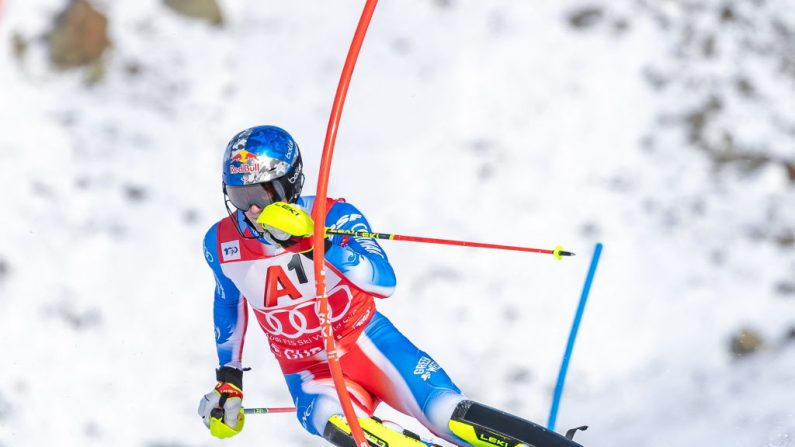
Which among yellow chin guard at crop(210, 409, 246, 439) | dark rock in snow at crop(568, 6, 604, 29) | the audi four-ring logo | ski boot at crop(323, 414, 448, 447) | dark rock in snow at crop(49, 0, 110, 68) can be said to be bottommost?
yellow chin guard at crop(210, 409, 246, 439)

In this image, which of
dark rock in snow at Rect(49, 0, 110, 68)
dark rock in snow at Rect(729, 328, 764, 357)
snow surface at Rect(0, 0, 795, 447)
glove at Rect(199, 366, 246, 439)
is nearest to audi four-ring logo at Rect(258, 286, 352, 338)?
glove at Rect(199, 366, 246, 439)

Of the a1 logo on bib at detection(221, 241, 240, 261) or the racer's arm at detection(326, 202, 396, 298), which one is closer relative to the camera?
the racer's arm at detection(326, 202, 396, 298)

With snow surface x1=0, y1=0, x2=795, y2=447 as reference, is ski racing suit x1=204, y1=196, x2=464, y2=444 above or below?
below

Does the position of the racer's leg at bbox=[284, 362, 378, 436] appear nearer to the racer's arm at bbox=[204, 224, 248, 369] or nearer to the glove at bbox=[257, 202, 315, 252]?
the racer's arm at bbox=[204, 224, 248, 369]

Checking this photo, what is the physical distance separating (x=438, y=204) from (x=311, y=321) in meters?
4.49

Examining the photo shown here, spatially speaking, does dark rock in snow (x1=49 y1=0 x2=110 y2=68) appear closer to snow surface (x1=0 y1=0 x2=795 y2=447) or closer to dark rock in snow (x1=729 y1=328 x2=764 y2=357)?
snow surface (x1=0 y1=0 x2=795 y2=447)

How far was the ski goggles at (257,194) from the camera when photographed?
420cm

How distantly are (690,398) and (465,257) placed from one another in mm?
2345

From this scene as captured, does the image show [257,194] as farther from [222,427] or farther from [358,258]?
[222,427]

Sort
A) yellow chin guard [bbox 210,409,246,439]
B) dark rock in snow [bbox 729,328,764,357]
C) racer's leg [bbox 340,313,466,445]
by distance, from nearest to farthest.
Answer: racer's leg [bbox 340,313,466,445] → yellow chin guard [bbox 210,409,246,439] → dark rock in snow [bbox 729,328,764,357]

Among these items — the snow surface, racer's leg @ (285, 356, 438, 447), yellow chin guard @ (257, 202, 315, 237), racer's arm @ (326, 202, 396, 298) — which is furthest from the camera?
the snow surface

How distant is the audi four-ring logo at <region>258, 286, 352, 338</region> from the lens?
457 centimetres

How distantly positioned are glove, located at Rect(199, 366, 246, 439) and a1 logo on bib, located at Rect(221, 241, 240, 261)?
2.06 ft

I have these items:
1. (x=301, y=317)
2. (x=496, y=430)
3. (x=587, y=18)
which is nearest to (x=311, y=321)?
(x=301, y=317)
